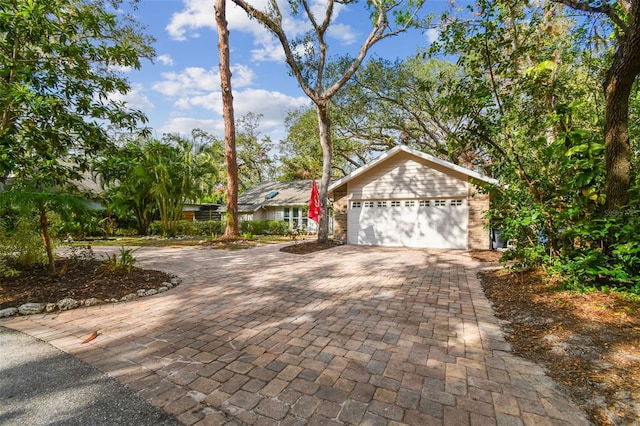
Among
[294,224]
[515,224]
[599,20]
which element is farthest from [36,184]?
[294,224]

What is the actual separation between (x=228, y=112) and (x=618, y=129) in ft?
41.8

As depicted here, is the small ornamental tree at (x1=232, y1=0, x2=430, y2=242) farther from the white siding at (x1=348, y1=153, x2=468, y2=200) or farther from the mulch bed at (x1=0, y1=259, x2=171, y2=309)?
the mulch bed at (x1=0, y1=259, x2=171, y2=309)

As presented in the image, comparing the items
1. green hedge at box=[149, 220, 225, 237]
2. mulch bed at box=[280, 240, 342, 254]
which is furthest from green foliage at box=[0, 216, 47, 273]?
green hedge at box=[149, 220, 225, 237]

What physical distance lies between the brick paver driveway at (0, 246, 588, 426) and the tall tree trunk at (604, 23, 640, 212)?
2371mm

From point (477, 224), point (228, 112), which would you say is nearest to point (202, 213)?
point (228, 112)

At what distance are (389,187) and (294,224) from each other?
954 centimetres

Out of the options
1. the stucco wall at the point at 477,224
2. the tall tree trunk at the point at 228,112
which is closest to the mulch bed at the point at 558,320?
the stucco wall at the point at 477,224

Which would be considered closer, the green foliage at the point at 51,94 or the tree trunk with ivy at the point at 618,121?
the tree trunk with ivy at the point at 618,121

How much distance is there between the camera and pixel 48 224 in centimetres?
516

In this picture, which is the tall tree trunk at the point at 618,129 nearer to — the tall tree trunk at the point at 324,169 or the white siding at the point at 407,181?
the white siding at the point at 407,181

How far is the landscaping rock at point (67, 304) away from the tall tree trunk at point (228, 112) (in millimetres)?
9206

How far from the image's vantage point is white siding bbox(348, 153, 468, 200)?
427 inches

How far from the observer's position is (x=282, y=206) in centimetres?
2000

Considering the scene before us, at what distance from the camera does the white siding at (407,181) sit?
10836 mm
